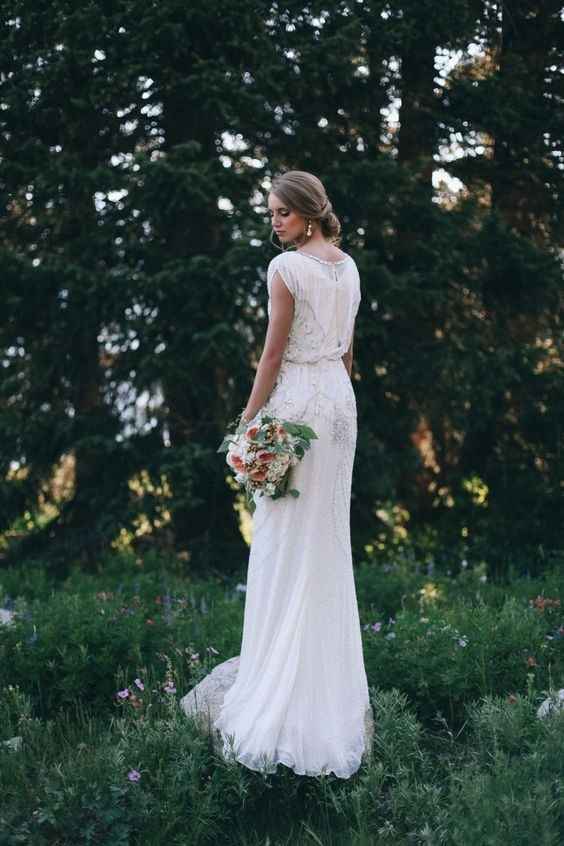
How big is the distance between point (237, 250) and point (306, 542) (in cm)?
313

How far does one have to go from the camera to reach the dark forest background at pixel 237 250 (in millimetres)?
6824

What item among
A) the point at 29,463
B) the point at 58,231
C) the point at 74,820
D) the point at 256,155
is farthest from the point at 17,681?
the point at 256,155

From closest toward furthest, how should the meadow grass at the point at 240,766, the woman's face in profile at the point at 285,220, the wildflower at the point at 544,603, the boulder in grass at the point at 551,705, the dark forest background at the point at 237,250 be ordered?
the meadow grass at the point at 240,766
the boulder in grass at the point at 551,705
the woman's face in profile at the point at 285,220
the wildflower at the point at 544,603
the dark forest background at the point at 237,250

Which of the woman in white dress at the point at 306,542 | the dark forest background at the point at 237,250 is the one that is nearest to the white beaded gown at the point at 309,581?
the woman in white dress at the point at 306,542

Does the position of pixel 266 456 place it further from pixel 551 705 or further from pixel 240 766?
pixel 551 705

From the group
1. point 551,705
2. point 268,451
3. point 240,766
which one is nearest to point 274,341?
point 268,451

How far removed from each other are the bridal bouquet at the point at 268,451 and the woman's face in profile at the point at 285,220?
79 cm

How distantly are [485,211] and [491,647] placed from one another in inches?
160

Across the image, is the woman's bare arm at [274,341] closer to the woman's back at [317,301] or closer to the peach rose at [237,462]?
the woman's back at [317,301]

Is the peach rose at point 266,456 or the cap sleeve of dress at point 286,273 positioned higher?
the cap sleeve of dress at point 286,273

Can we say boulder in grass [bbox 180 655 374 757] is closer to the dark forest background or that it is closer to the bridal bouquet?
the bridal bouquet

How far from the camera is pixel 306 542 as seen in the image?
3.95 m

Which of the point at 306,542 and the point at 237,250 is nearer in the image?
the point at 306,542

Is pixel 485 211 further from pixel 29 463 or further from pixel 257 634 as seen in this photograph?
pixel 257 634
